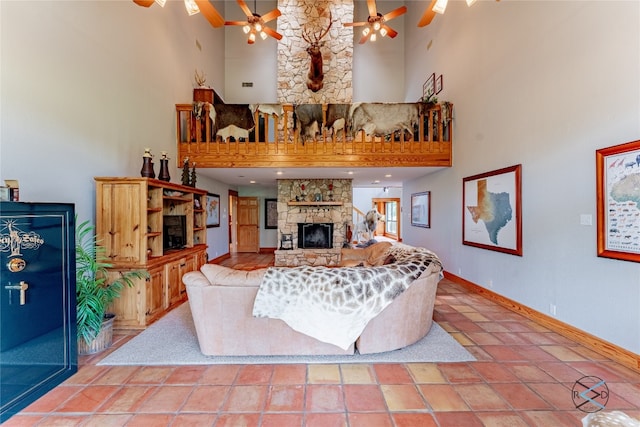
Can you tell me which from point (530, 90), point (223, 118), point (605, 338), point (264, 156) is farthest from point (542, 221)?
point (223, 118)

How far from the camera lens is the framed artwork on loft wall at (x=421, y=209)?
6.43m

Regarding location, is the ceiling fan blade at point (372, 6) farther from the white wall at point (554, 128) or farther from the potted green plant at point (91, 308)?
the potted green plant at point (91, 308)

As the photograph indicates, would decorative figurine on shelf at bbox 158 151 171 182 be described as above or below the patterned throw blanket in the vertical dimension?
above

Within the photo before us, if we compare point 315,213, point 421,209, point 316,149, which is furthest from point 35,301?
point 421,209

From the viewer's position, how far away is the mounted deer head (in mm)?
6629

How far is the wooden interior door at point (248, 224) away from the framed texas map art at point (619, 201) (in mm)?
8032

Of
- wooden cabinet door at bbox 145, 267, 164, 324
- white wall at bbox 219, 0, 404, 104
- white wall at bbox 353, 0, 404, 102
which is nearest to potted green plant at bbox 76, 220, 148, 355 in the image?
wooden cabinet door at bbox 145, 267, 164, 324

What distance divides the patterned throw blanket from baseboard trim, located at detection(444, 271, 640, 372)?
190 centimetres

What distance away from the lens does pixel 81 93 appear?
3.03m

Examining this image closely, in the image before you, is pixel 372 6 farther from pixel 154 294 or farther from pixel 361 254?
pixel 154 294

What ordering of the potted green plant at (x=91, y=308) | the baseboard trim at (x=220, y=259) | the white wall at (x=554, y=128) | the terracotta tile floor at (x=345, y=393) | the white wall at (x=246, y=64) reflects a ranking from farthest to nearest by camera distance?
1. the white wall at (x=246, y=64)
2. the baseboard trim at (x=220, y=259)
3. the potted green plant at (x=91, y=308)
4. the white wall at (x=554, y=128)
5. the terracotta tile floor at (x=345, y=393)

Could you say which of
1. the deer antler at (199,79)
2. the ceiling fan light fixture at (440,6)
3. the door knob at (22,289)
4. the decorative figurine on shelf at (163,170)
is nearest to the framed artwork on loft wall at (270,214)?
the deer antler at (199,79)

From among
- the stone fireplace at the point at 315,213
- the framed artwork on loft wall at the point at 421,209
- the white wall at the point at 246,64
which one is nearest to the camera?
the framed artwork on loft wall at the point at 421,209

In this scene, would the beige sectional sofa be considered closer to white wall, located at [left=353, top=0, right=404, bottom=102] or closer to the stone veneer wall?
the stone veneer wall
